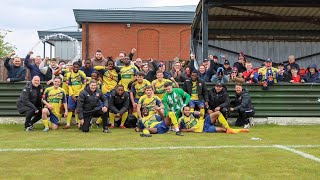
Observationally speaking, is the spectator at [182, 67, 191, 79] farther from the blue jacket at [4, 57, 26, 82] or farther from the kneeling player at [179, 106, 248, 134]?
the blue jacket at [4, 57, 26, 82]

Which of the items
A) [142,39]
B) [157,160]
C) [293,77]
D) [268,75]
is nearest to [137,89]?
[268,75]

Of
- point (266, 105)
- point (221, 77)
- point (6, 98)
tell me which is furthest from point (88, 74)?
point (266, 105)

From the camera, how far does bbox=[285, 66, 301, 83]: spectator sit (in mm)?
15078

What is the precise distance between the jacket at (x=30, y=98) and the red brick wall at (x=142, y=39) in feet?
63.5

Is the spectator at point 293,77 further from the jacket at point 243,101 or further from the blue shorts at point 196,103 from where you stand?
the blue shorts at point 196,103

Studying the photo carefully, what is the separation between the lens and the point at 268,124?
14.4 m

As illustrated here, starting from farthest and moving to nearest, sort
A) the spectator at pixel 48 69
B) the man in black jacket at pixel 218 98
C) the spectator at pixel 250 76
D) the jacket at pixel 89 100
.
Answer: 1. the spectator at pixel 250 76
2. the spectator at pixel 48 69
3. the man in black jacket at pixel 218 98
4. the jacket at pixel 89 100

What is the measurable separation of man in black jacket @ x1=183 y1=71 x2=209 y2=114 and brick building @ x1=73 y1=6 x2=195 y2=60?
1872cm

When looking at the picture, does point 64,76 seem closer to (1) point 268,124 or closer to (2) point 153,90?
(2) point 153,90

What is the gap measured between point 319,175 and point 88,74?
350 inches

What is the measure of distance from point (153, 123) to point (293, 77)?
586cm

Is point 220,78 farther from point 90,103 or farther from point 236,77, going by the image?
point 90,103

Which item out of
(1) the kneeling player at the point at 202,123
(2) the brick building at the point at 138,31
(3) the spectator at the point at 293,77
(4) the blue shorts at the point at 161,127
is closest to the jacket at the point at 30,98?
(4) the blue shorts at the point at 161,127

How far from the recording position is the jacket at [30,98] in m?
12.7
